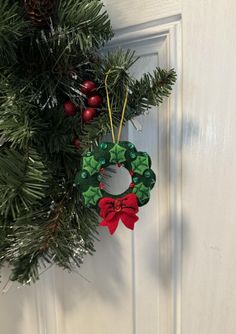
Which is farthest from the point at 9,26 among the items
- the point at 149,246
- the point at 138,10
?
the point at 149,246

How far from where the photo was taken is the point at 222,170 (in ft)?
1.33

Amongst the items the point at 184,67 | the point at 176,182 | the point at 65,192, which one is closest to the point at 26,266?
the point at 65,192

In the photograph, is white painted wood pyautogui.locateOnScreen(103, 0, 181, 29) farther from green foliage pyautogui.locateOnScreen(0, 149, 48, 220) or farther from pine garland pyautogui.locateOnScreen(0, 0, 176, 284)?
green foliage pyautogui.locateOnScreen(0, 149, 48, 220)

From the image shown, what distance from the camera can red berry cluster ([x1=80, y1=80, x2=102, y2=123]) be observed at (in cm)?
40

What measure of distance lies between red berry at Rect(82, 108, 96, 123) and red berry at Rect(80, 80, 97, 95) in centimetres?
2

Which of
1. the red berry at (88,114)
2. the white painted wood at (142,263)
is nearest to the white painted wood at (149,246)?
the white painted wood at (142,263)

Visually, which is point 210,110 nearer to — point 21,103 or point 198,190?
point 198,190

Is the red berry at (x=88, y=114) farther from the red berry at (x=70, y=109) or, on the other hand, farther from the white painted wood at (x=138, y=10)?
the white painted wood at (x=138, y=10)

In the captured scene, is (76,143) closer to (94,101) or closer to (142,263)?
(94,101)

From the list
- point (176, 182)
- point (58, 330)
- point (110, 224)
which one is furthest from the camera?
point (58, 330)

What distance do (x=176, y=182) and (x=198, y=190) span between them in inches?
1.3

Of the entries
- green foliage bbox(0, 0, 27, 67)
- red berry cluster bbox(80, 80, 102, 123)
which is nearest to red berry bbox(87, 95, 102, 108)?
red berry cluster bbox(80, 80, 102, 123)

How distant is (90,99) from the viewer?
40cm

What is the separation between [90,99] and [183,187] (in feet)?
0.57
